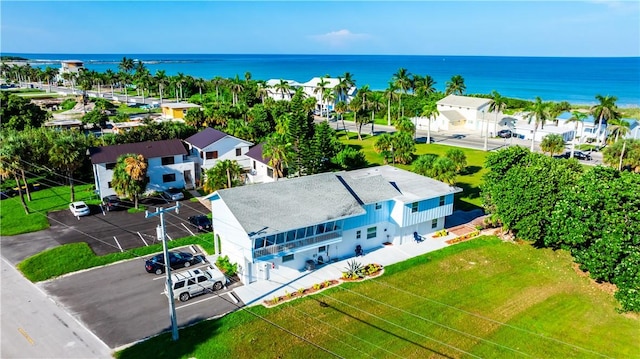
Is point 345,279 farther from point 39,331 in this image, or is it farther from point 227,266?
point 39,331

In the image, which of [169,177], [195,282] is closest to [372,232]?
[195,282]

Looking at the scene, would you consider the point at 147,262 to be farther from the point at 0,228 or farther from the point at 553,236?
the point at 553,236

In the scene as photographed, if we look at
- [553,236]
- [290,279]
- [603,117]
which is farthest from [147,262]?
[603,117]

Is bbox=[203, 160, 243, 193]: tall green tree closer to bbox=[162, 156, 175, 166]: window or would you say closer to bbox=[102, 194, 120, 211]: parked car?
bbox=[162, 156, 175, 166]: window

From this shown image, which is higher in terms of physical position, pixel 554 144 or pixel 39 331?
pixel 554 144

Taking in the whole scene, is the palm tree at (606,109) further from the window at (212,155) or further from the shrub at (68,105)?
the shrub at (68,105)

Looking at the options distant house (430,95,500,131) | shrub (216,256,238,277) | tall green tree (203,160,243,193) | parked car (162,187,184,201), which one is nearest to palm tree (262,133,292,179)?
tall green tree (203,160,243,193)

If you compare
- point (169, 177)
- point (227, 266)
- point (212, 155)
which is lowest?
point (227, 266)
